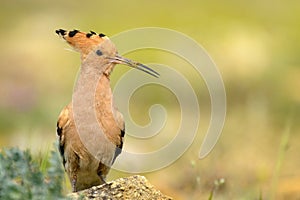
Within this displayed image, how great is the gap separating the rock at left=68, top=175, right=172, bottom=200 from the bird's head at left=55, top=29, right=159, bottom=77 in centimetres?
110

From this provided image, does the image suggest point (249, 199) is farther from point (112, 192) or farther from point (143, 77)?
point (143, 77)

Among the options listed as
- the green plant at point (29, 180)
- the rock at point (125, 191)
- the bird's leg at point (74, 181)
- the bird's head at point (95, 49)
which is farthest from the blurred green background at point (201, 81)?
the green plant at point (29, 180)

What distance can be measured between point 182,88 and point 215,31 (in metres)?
3.95

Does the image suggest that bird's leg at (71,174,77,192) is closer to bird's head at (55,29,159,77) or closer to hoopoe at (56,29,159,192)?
hoopoe at (56,29,159,192)

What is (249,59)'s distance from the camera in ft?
43.7

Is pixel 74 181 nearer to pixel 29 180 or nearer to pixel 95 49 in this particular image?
pixel 95 49

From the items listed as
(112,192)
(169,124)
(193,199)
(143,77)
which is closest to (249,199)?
(193,199)

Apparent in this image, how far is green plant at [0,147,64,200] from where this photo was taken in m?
3.94

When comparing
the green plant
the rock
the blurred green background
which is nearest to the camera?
the green plant

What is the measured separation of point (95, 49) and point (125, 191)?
4.15 feet

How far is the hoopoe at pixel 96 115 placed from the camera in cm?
575

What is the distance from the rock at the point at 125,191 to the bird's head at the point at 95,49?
110 cm

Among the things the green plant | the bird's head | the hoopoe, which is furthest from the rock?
the bird's head

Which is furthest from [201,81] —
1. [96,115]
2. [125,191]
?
[125,191]
